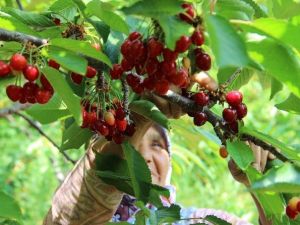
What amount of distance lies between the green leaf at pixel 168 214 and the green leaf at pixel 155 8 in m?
0.53

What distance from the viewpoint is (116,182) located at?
4.76 ft

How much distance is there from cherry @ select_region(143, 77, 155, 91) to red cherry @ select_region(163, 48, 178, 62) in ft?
0.26

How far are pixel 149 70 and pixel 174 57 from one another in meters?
0.06

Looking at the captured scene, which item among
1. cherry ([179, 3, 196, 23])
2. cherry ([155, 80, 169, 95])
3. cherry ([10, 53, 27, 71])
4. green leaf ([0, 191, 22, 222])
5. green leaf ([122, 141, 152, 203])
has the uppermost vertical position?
cherry ([179, 3, 196, 23])

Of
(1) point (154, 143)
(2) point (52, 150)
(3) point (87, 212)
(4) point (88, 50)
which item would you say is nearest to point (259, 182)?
(4) point (88, 50)

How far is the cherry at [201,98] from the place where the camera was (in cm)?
121

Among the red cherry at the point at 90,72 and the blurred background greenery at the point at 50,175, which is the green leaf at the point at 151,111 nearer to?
the red cherry at the point at 90,72

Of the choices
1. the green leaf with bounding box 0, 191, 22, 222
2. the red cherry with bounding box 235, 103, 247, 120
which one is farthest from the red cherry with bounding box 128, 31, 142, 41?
the green leaf with bounding box 0, 191, 22, 222

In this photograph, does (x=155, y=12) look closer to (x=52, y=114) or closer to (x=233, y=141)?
(x=233, y=141)

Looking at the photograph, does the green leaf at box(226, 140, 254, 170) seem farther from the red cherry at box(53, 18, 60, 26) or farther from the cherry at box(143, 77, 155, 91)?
the red cherry at box(53, 18, 60, 26)

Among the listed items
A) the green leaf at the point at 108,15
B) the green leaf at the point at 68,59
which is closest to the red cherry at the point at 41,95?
the green leaf at the point at 68,59

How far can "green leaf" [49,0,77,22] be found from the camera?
51.1 inches

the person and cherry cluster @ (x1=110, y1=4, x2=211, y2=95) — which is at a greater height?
cherry cluster @ (x1=110, y1=4, x2=211, y2=95)

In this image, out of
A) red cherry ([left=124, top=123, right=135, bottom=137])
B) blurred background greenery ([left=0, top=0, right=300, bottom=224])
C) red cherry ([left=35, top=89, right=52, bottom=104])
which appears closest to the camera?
red cherry ([left=35, top=89, right=52, bottom=104])
